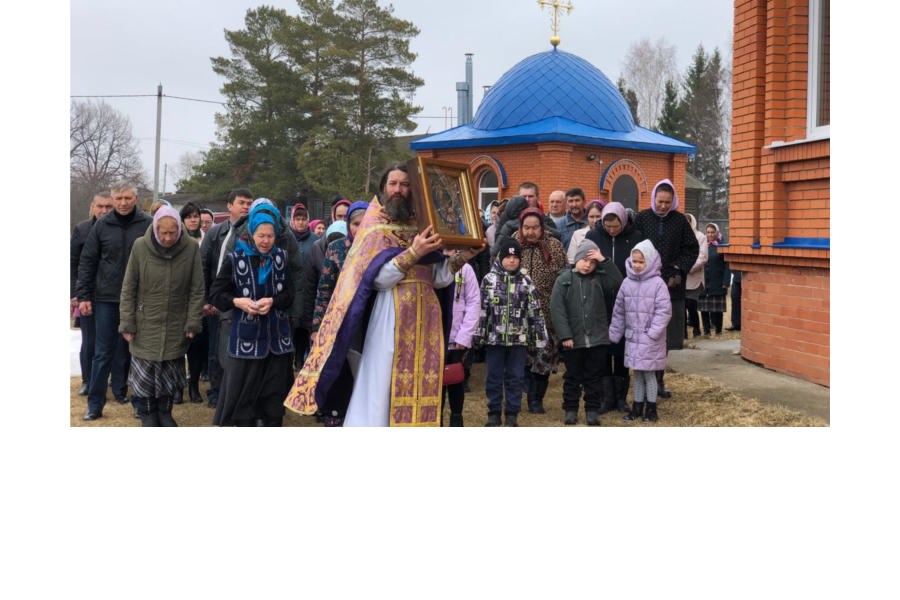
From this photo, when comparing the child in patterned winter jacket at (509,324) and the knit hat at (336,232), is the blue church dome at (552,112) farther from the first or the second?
the child in patterned winter jacket at (509,324)

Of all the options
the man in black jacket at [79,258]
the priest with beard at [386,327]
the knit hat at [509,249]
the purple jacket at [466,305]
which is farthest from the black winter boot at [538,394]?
the man in black jacket at [79,258]

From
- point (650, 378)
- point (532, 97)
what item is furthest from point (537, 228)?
point (532, 97)

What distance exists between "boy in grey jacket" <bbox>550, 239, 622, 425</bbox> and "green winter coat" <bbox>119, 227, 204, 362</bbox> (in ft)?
8.91

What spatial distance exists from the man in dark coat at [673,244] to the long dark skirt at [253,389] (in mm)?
3275

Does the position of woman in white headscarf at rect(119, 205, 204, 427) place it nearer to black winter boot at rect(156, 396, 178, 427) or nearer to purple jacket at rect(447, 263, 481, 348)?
black winter boot at rect(156, 396, 178, 427)

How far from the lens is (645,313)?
6.73 metres

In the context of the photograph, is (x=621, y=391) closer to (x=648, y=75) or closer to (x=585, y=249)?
(x=585, y=249)

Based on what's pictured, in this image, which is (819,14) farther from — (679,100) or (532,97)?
(679,100)

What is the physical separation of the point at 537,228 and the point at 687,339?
5.37m

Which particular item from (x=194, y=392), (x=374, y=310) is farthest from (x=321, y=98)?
(x=374, y=310)

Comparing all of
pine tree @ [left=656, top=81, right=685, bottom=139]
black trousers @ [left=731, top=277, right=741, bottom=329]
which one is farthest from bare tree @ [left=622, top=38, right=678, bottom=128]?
black trousers @ [left=731, top=277, right=741, bottom=329]

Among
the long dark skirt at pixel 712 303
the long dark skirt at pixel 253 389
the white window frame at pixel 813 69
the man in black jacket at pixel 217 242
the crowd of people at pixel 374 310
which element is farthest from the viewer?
the long dark skirt at pixel 712 303

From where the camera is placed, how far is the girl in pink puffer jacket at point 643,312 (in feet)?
22.0

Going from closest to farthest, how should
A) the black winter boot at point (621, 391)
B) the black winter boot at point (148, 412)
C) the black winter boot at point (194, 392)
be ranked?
the black winter boot at point (148, 412) → the black winter boot at point (621, 391) → the black winter boot at point (194, 392)
